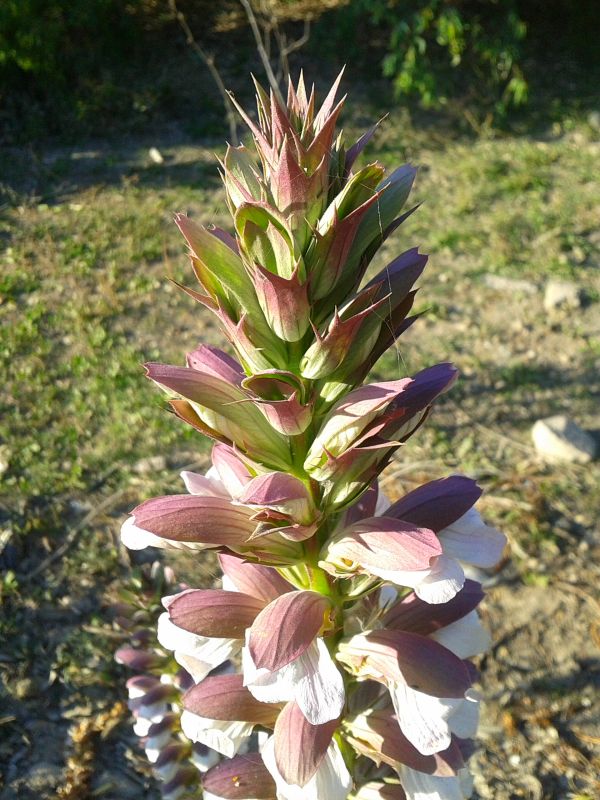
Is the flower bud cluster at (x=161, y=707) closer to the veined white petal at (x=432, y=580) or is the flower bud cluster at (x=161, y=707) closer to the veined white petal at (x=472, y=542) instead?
the veined white petal at (x=472, y=542)

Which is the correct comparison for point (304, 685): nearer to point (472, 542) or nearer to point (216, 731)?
point (216, 731)

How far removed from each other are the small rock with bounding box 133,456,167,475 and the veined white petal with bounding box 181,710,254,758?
227cm

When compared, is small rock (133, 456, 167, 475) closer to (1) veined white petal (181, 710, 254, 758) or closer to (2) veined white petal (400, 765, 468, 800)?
(1) veined white petal (181, 710, 254, 758)

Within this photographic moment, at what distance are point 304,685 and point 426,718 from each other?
0.23 metres

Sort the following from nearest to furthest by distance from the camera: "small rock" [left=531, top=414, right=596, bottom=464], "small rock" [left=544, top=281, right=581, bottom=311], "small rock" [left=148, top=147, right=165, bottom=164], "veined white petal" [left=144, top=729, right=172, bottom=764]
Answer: "veined white petal" [left=144, top=729, right=172, bottom=764]
"small rock" [left=531, top=414, right=596, bottom=464]
"small rock" [left=544, top=281, right=581, bottom=311]
"small rock" [left=148, top=147, right=165, bottom=164]

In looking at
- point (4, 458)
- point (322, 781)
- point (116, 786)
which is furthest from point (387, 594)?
point (4, 458)

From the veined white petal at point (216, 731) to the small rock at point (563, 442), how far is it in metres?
2.63

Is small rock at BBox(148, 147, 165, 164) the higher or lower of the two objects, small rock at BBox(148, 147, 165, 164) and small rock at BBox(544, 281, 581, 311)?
the higher

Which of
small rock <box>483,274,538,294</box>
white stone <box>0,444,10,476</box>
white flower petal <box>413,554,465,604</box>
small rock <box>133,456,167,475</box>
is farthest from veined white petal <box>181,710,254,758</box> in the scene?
small rock <box>483,274,538,294</box>

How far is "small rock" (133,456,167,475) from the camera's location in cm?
361

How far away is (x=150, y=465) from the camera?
3637mm

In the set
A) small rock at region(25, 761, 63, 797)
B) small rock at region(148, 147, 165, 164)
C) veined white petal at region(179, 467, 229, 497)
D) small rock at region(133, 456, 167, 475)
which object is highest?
veined white petal at region(179, 467, 229, 497)

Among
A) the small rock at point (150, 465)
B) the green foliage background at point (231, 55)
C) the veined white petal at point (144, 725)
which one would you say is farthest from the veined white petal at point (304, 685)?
the green foliage background at point (231, 55)

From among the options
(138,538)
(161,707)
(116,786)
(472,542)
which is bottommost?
(116,786)
